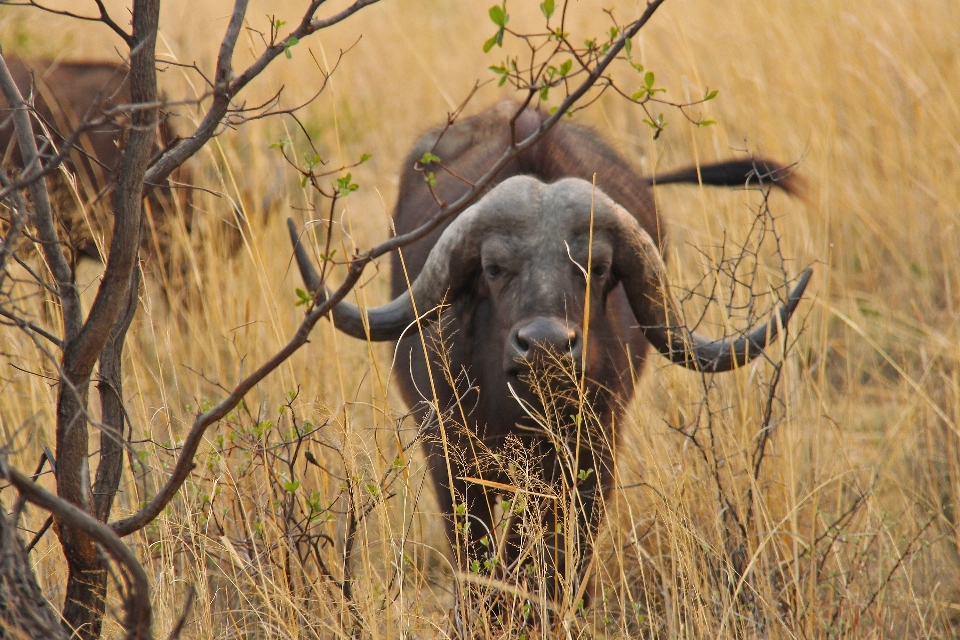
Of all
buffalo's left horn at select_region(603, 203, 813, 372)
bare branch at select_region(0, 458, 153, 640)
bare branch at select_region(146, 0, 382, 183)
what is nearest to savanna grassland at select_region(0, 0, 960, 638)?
buffalo's left horn at select_region(603, 203, 813, 372)

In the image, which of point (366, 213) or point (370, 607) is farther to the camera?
point (366, 213)

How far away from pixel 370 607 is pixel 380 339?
1.30 metres

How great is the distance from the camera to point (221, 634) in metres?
2.56

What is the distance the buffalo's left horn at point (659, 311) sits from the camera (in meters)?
3.13

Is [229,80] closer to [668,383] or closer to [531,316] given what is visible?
[531,316]

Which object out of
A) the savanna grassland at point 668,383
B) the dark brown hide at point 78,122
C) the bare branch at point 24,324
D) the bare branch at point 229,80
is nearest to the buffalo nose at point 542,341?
the savanna grassland at point 668,383

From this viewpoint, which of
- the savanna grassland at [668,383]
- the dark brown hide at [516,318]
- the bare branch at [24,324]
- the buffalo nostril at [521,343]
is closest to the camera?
the bare branch at [24,324]

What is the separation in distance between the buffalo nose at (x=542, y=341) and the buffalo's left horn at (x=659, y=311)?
463 millimetres

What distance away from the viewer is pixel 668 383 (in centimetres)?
377

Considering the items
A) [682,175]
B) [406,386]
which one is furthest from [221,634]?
[682,175]

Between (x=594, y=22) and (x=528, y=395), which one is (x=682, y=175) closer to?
(x=528, y=395)

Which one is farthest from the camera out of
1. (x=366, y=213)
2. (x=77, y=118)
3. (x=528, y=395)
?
(x=366, y=213)

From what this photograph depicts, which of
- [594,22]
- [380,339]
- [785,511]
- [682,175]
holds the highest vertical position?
[594,22]

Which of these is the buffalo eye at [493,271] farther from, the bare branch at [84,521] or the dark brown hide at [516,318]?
the bare branch at [84,521]
